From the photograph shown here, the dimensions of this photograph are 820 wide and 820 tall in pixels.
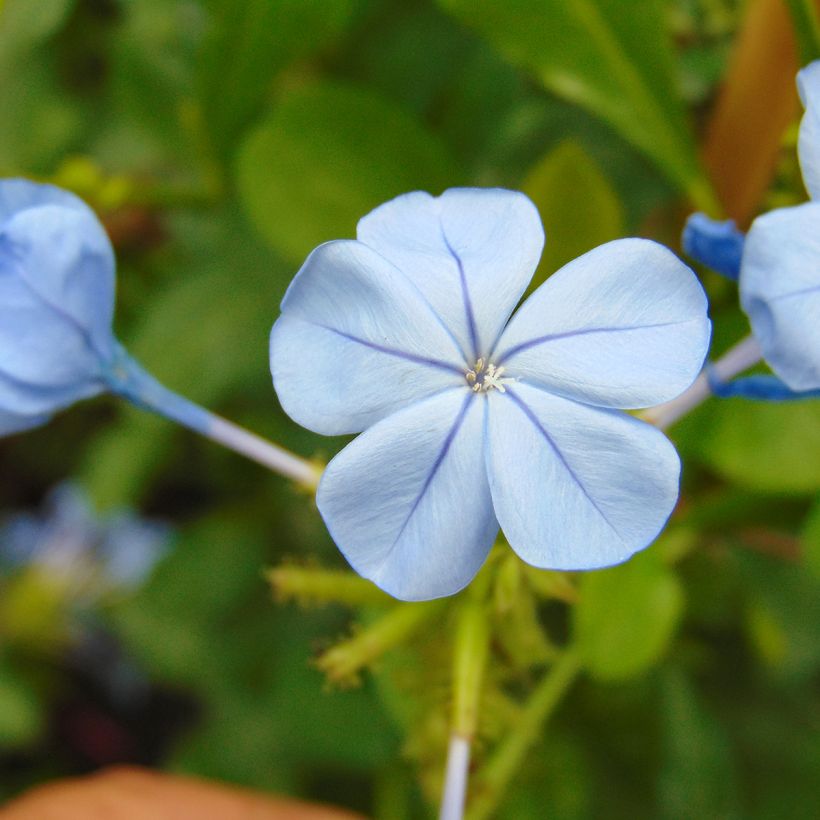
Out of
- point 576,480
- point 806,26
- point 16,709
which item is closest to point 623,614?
point 576,480

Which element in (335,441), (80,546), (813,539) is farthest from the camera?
(80,546)

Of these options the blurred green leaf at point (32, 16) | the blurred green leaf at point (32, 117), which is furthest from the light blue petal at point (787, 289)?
the blurred green leaf at point (32, 117)

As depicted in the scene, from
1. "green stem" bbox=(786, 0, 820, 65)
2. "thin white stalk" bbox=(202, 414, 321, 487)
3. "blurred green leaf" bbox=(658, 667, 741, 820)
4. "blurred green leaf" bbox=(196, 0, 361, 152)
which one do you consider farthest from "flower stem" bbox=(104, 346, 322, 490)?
"blurred green leaf" bbox=(658, 667, 741, 820)

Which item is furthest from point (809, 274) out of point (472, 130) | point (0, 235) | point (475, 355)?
point (472, 130)

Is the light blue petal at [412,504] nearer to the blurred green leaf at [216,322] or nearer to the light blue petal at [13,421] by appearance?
the light blue petal at [13,421]

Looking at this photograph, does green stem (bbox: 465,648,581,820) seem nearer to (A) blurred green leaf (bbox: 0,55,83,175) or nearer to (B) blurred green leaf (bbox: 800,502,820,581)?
(B) blurred green leaf (bbox: 800,502,820,581)

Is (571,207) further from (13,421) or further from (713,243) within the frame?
Answer: (13,421)
